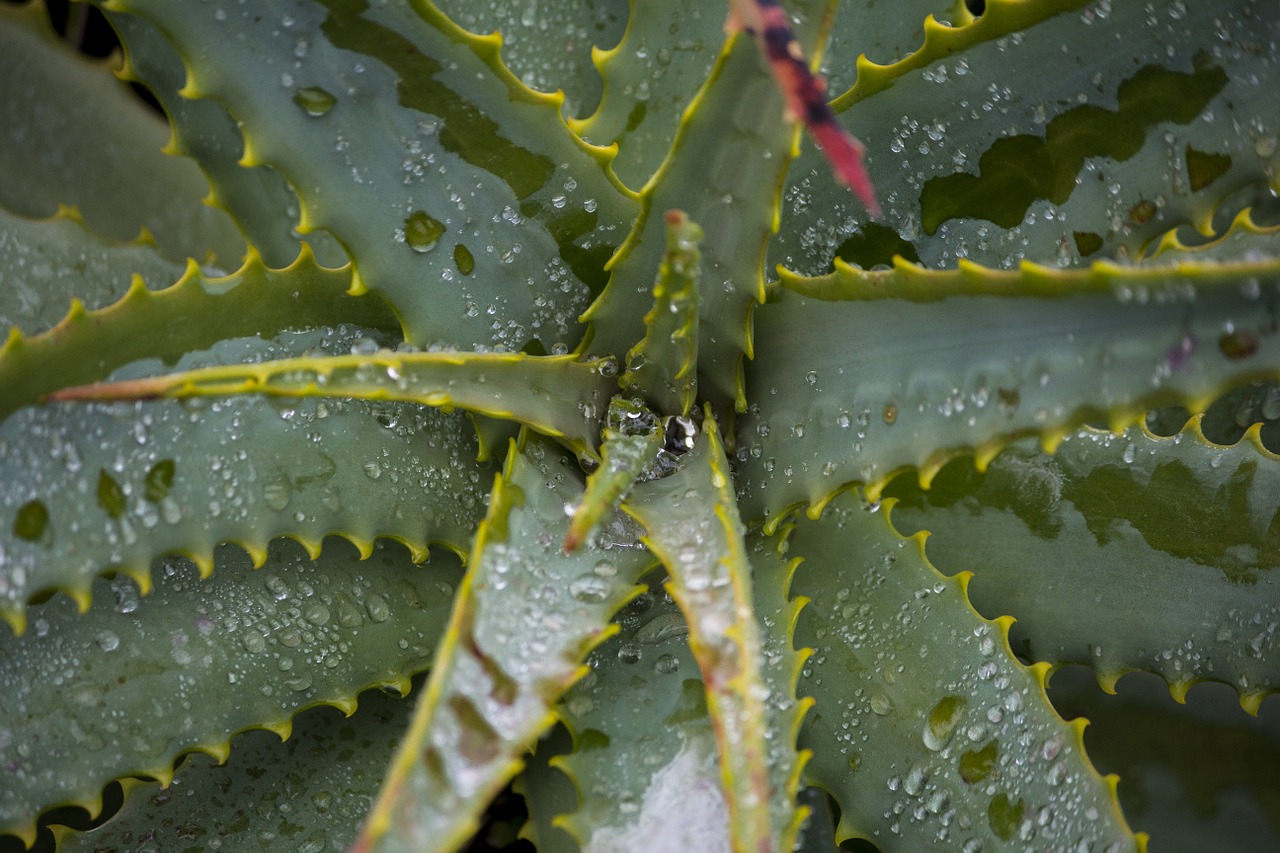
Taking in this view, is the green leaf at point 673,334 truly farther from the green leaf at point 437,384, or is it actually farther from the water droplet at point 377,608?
the water droplet at point 377,608

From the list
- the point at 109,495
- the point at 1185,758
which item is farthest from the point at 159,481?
the point at 1185,758

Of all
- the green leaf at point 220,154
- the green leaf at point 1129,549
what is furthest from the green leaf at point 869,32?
the green leaf at point 220,154

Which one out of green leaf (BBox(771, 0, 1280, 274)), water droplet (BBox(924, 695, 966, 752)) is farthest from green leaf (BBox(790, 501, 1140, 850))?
green leaf (BBox(771, 0, 1280, 274))

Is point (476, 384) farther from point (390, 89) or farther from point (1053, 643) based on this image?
point (1053, 643)

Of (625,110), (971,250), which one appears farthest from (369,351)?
(971,250)

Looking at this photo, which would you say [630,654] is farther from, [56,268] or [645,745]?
[56,268]

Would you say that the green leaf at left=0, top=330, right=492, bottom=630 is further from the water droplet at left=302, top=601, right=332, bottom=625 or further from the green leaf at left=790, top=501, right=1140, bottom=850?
the green leaf at left=790, top=501, right=1140, bottom=850
